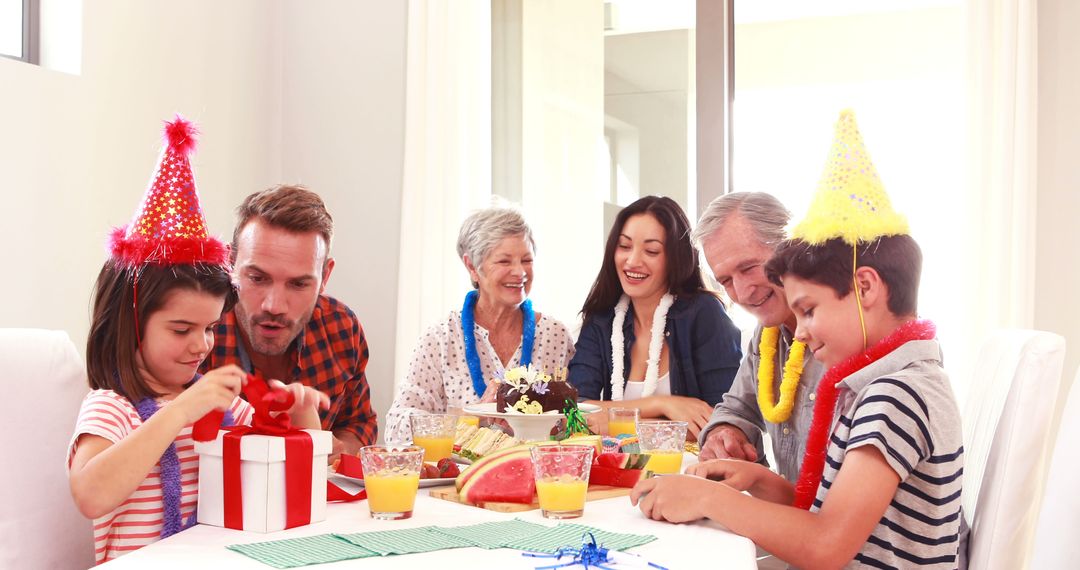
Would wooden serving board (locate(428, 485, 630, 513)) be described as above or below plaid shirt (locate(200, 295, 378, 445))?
below

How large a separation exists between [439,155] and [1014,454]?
10.4 ft

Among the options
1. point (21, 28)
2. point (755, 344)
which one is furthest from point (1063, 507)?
point (21, 28)

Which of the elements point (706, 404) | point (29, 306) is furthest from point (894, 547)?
point (29, 306)

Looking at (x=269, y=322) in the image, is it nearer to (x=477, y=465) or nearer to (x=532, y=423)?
(x=532, y=423)

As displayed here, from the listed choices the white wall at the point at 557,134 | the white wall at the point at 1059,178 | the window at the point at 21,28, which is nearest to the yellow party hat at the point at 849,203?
the white wall at the point at 1059,178

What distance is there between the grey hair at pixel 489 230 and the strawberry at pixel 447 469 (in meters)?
1.48

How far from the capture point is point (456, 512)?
58.2 inches

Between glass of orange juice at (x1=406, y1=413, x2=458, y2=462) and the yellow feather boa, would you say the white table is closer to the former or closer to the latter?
glass of orange juice at (x1=406, y1=413, x2=458, y2=462)

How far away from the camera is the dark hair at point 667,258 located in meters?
3.21

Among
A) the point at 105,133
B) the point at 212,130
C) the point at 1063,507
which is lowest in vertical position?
the point at 1063,507

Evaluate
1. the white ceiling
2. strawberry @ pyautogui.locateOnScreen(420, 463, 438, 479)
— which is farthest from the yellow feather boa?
the white ceiling

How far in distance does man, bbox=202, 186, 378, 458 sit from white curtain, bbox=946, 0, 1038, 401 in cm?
232

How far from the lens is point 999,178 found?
3.56 meters

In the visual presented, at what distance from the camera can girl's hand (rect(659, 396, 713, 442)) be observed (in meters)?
2.66
